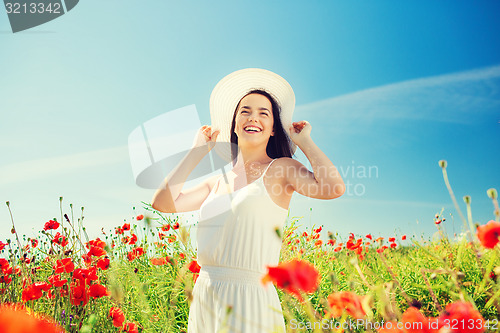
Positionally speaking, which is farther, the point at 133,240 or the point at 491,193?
the point at 133,240

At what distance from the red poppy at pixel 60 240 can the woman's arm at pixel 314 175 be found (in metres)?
1.95

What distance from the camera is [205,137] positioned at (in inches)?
99.4

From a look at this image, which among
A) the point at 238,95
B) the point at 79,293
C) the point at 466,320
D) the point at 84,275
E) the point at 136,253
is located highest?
the point at 238,95

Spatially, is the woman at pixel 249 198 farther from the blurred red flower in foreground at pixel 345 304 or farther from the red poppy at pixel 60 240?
the red poppy at pixel 60 240

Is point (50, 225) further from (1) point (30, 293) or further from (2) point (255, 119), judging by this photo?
(2) point (255, 119)

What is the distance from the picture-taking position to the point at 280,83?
8.61 feet

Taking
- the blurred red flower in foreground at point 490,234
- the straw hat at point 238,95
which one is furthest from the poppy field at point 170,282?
the straw hat at point 238,95

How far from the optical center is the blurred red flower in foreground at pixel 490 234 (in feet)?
3.09

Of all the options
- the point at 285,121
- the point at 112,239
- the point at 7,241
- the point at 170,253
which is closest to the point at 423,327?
the point at 285,121

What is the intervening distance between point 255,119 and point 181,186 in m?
0.65

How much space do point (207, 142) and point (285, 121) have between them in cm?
56


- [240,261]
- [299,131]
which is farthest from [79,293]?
[299,131]

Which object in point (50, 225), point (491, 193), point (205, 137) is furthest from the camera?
point (50, 225)

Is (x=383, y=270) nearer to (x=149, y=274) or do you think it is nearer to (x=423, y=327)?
(x=149, y=274)
